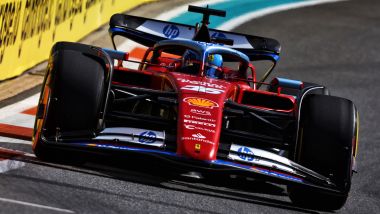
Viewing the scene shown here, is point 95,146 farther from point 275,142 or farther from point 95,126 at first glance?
point 275,142

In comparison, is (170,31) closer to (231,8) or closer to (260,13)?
(260,13)

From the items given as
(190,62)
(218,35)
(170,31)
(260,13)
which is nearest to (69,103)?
(190,62)

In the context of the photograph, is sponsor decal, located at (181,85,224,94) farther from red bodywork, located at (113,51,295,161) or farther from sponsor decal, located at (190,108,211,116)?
sponsor decal, located at (190,108,211,116)

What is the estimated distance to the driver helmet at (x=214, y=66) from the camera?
9.45 m

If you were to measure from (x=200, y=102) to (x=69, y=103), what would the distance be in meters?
1.06

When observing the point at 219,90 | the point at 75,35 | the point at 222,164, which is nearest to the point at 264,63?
the point at 75,35

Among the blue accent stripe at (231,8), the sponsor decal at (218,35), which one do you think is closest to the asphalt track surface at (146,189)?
the sponsor decal at (218,35)

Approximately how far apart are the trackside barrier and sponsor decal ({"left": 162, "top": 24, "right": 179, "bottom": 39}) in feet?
6.49

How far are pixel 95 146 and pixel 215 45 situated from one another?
97.3 inches

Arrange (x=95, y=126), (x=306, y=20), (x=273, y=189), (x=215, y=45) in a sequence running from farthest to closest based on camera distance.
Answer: (x=306, y=20) < (x=215, y=45) < (x=273, y=189) < (x=95, y=126)

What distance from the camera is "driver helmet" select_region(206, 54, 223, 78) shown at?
945cm

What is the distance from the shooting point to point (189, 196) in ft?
24.9

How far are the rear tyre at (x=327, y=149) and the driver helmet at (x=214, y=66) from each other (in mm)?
1581

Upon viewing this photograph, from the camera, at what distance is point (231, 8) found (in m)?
20.4
